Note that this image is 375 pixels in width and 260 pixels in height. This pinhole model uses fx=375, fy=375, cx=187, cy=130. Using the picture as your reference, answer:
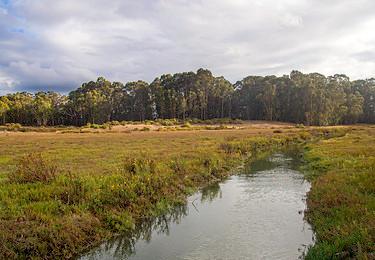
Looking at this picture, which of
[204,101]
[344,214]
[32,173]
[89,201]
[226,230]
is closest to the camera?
[344,214]

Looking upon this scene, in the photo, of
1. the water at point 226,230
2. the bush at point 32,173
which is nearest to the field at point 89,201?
the bush at point 32,173

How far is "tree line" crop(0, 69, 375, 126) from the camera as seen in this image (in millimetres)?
121938

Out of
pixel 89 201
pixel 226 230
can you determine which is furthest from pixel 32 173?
pixel 226 230

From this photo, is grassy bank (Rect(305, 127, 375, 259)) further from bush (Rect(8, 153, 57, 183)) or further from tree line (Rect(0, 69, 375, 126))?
tree line (Rect(0, 69, 375, 126))

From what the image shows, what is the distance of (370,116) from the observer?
134250 millimetres

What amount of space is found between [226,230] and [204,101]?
12039 centimetres

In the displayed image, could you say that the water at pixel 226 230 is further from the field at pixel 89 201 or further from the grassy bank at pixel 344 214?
the grassy bank at pixel 344 214

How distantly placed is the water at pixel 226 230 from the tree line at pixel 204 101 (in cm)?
10156

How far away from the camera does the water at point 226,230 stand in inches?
522

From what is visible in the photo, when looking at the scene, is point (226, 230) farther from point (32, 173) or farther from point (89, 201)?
point (32, 173)

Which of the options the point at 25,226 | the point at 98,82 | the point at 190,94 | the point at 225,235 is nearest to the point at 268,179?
the point at 225,235

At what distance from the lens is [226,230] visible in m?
15.6

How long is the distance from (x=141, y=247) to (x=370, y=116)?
137930mm

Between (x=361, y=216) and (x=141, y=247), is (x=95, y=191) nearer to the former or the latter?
(x=141, y=247)
